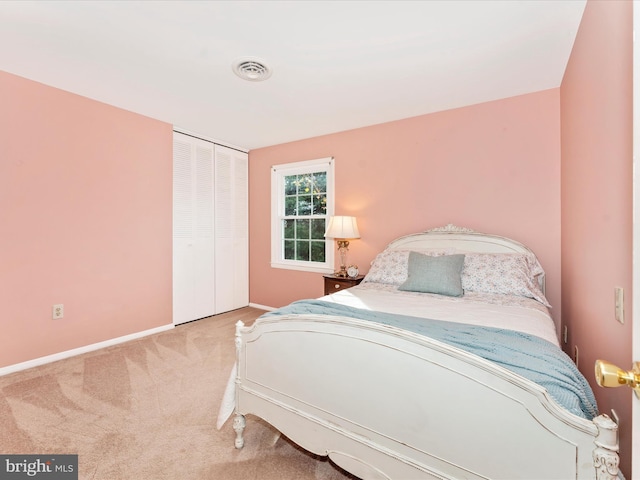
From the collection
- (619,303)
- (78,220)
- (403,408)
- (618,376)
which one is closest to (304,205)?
(78,220)

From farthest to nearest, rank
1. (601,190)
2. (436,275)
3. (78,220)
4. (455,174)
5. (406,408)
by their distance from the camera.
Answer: (455,174), (78,220), (436,275), (601,190), (406,408)

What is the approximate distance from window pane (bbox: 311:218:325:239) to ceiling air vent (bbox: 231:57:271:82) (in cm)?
200

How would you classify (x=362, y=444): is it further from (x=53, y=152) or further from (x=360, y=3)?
(x=53, y=152)

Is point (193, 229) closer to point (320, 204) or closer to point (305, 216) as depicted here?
point (305, 216)

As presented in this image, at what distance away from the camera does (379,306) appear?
2057mm

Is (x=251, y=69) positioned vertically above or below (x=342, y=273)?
above

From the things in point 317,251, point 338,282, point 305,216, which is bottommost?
point 338,282

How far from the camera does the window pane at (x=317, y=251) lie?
414 centimetres

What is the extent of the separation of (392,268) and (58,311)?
9.96ft

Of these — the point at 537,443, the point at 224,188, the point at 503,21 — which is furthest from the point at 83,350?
the point at 503,21

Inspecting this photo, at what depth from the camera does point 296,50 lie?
2.16 metres

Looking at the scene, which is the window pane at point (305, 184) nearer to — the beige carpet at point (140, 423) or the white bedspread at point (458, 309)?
the white bedspread at point (458, 309)

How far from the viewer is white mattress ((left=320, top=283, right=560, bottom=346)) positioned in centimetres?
171

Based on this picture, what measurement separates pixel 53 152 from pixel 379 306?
3.08m
